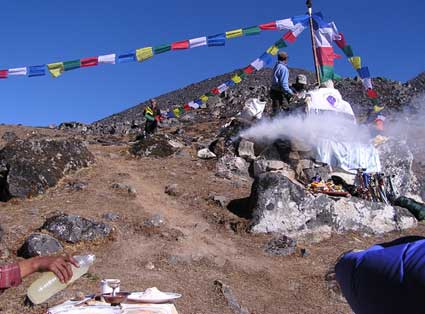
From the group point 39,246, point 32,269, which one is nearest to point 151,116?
point 39,246

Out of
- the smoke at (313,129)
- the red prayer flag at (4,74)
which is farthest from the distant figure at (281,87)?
the red prayer flag at (4,74)

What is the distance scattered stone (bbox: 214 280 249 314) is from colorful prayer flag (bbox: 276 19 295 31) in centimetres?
920

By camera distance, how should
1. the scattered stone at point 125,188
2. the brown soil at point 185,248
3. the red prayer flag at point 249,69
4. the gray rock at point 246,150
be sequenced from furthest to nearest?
the red prayer flag at point 249,69, the gray rock at point 246,150, the scattered stone at point 125,188, the brown soil at point 185,248

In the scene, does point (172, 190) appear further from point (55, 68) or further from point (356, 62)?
point (356, 62)

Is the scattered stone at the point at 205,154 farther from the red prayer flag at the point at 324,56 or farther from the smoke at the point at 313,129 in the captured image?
the red prayer flag at the point at 324,56

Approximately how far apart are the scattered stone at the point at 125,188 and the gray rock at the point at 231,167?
2186 mm

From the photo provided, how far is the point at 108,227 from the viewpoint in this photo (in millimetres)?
8180

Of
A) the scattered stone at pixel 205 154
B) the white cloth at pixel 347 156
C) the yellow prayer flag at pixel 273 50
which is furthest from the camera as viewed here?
the yellow prayer flag at pixel 273 50

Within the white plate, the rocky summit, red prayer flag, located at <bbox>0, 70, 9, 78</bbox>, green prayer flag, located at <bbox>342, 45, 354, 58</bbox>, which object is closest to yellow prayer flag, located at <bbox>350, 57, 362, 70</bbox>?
green prayer flag, located at <bbox>342, 45, 354, 58</bbox>

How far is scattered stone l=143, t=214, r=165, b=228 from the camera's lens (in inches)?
344

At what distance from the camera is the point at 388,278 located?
2.43 metres

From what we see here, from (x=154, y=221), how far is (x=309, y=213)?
104 inches

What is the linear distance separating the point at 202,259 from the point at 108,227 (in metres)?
1.56

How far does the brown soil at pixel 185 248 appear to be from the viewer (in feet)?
21.6
